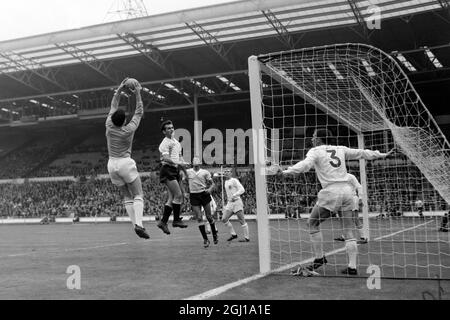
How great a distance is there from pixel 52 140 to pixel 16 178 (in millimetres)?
7414

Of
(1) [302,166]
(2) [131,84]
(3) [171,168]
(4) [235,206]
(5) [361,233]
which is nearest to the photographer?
(2) [131,84]

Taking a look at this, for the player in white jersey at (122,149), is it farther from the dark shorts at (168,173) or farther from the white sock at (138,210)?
the dark shorts at (168,173)

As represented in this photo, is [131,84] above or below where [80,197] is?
above

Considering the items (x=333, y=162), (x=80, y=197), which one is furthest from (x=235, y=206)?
(x=80, y=197)

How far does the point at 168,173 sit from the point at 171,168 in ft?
0.35

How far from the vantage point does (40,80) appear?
3928cm

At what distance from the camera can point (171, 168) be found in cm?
900

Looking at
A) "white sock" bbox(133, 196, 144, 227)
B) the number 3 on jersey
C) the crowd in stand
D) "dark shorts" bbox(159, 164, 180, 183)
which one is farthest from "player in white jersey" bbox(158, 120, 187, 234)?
the crowd in stand

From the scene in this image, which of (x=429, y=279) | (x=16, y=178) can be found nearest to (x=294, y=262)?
(x=429, y=279)

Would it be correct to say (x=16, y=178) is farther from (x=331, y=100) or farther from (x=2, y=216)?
(x=331, y=100)

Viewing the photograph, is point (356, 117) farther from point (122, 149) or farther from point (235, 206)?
point (122, 149)

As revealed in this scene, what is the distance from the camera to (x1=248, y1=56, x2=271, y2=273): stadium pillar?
7.55 meters

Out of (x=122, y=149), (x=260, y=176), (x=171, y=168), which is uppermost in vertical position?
(x=122, y=149)

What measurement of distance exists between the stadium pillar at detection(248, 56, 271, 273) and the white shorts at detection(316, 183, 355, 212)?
886 millimetres
